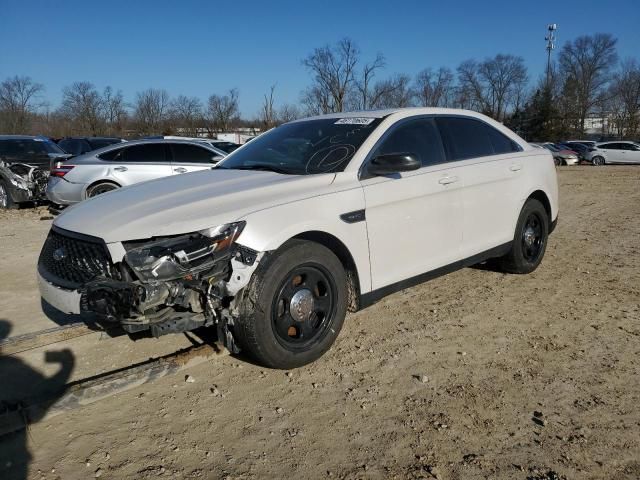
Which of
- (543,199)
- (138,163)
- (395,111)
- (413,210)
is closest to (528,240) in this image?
(543,199)

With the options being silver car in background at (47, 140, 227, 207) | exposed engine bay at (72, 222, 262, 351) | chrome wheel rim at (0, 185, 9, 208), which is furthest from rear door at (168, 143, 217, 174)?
exposed engine bay at (72, 222, 262, 351)

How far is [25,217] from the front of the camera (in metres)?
10.4

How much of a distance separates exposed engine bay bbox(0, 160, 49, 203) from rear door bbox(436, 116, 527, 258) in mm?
9640

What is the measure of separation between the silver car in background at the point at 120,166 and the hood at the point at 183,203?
18.4 ft

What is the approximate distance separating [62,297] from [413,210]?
2526 millimetres

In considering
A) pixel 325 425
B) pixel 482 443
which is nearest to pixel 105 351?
pixel 325 425

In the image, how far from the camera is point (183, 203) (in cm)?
323

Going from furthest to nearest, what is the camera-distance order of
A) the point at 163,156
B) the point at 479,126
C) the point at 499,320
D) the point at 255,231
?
the point at 163,156 → the point at 479,126 → the point at 499,320 → the point at 255,231

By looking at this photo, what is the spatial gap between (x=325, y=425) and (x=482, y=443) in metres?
0.83

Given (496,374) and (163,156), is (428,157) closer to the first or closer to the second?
(496,374)

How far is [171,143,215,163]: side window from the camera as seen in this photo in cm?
1034

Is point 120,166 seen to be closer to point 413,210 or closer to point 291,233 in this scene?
point 413,210

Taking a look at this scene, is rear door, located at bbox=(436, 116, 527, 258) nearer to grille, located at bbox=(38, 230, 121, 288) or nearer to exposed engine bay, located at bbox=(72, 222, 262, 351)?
exposed engine bay, located at bbox=(72, 222, 262, 351)

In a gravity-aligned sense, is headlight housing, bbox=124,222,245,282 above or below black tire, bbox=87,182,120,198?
below
